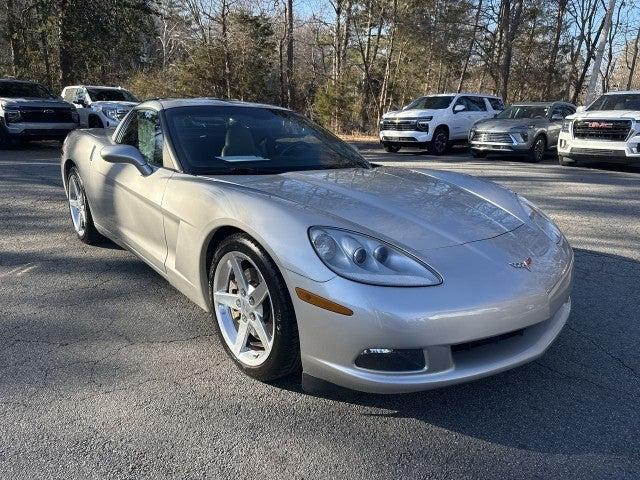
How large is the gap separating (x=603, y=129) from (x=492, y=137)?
283cm

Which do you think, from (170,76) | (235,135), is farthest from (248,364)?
(170,76)

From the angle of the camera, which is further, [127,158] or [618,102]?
[618,102]

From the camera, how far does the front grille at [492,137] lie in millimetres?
13109

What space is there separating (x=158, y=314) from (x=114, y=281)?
769 mm

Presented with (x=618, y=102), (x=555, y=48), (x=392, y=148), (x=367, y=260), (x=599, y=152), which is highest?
(x=555, y=48)

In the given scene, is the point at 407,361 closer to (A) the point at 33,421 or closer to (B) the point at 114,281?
(A) the point at 33,421

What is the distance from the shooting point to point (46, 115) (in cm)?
1327

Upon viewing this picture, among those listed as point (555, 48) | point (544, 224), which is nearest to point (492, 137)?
point (544, 224)

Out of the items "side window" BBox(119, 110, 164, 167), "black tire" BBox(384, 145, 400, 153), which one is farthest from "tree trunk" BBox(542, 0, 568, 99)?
"side window" BBox(119, 110, 164, 167)

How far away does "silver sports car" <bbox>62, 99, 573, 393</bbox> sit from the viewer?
220 cm

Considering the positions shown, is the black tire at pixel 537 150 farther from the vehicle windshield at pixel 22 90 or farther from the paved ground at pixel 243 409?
the vehicle windshield at pixel 22 90

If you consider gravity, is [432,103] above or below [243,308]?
above

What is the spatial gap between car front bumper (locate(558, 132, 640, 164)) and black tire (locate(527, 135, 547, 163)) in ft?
3.80

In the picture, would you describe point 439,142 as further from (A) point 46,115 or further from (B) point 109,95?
(A) point 46,115
